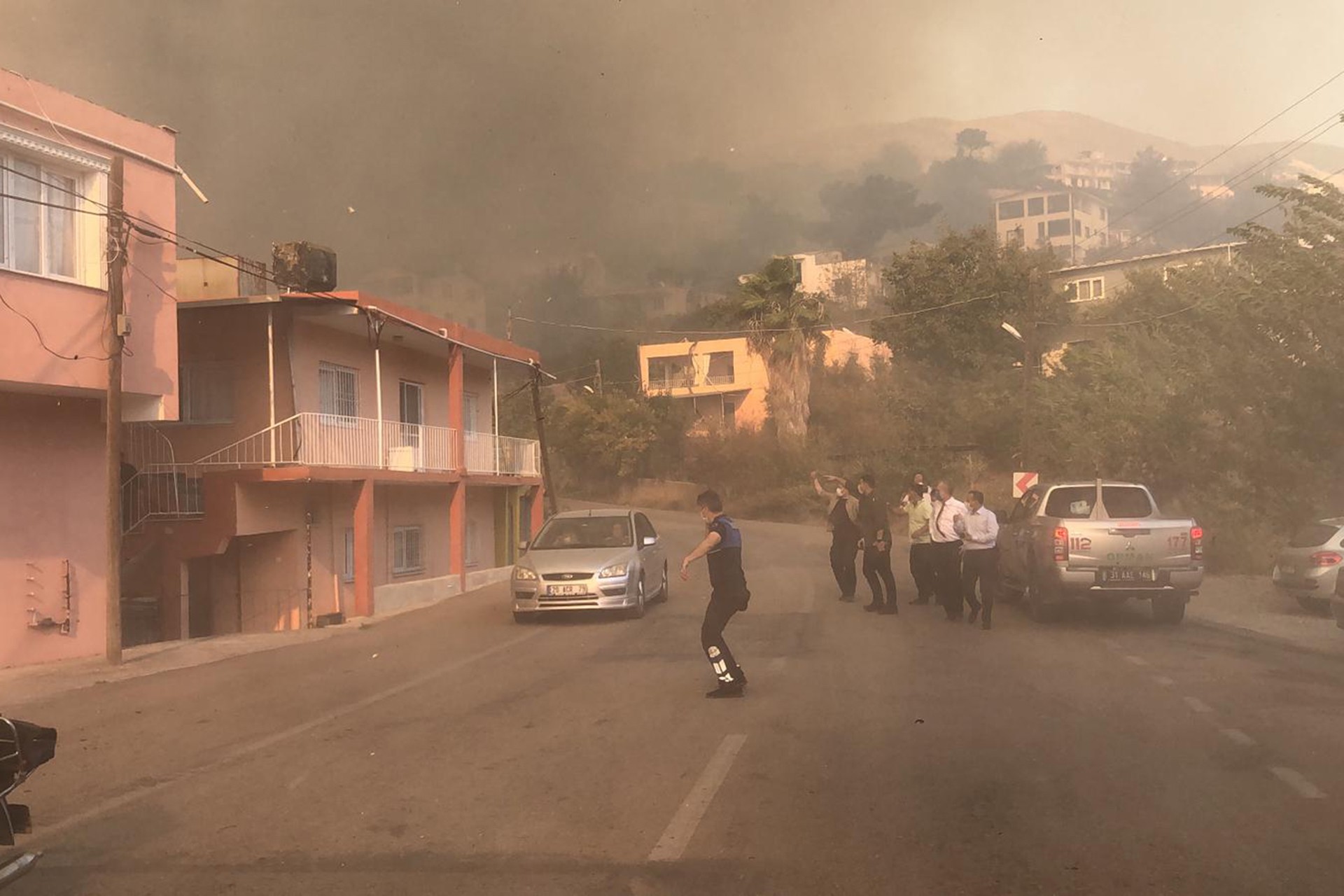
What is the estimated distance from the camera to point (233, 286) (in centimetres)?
2261

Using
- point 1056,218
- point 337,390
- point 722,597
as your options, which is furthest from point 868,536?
point 1056,218

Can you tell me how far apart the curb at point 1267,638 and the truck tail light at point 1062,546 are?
2.19 metres

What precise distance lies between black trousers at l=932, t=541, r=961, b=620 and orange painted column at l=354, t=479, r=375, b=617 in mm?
10250

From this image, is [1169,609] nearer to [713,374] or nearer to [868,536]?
[868,536]

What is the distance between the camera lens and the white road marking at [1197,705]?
890cm

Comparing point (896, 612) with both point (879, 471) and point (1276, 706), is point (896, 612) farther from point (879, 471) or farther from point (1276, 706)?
point (879, 471)

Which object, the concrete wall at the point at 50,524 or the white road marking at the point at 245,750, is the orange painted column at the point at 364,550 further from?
the white road marking at the point at 245,750

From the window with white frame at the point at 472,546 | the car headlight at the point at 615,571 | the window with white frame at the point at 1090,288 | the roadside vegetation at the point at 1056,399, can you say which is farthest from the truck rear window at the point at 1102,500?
the window with white frame at the point at 1090,288

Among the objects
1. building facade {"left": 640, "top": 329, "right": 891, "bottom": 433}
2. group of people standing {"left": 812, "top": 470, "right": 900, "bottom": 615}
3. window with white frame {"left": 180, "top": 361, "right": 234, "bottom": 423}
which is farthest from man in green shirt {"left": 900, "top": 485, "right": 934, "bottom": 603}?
building facade {"left": 640, "top": 329, "right": 891, "bottom": 433}

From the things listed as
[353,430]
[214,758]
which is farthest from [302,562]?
[214,758]

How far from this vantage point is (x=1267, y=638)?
13.6m

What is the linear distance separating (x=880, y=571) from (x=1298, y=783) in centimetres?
958

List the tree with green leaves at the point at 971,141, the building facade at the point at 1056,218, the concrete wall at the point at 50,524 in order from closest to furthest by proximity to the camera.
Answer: the concrete wall at the point at 50,524
the building facade at the point at 1056,218
the tree with green leaves at the point at 971,141

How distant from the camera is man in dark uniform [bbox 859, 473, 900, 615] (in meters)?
15.9
